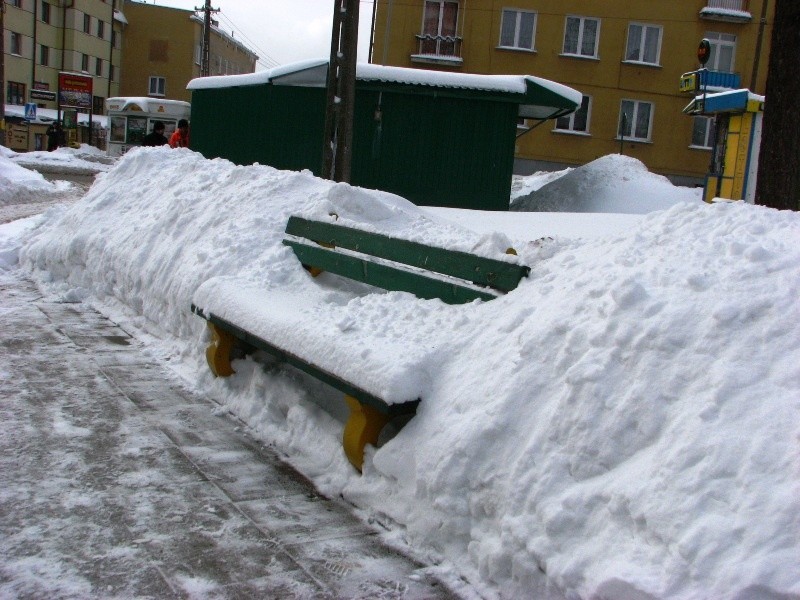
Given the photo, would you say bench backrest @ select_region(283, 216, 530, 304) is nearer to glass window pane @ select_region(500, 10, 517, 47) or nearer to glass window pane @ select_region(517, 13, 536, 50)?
glass window pane @ select_region(500, 10, 517, 47)

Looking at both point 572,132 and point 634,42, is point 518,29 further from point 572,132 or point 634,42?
point 634,42

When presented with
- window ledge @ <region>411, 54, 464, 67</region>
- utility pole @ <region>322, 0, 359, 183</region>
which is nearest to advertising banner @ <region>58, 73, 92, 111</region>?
window ledge @ <region>411, 54, 464, 67</region>

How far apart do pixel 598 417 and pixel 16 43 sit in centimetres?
5702

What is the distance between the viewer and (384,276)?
16.3 ft

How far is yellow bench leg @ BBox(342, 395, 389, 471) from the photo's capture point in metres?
3.87

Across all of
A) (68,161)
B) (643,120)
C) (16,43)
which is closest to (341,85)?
(643,120)

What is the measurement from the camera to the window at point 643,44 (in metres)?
31.8

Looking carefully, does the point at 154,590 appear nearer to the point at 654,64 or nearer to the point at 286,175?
the point at 286,175

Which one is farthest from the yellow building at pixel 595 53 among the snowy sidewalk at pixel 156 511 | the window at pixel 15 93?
the window at pixel 15 93

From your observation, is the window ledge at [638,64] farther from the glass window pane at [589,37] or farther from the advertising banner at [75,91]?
the advertising banner at [75,91]

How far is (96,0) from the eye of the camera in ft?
192

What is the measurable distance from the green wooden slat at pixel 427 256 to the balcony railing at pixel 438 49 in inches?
1039

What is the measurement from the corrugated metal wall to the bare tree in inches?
328

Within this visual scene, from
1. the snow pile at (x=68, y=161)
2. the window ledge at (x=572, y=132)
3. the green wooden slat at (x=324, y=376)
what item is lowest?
the green wooden slat at (x=324, y=376)
